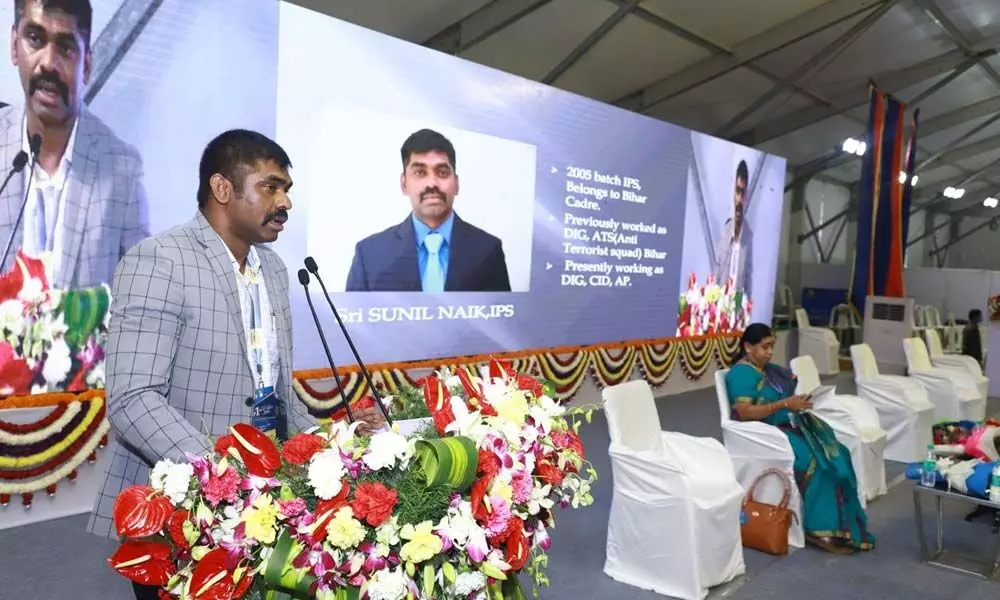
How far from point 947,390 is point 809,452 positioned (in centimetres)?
297

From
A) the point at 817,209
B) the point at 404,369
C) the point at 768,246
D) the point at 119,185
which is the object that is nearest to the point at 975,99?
the point at 817,209

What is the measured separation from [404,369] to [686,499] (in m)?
2.14

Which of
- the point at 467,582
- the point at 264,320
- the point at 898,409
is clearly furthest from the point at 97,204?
the point at 898,409

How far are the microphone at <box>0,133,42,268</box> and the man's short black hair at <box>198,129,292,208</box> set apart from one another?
1.96m

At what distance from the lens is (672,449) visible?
3320 mm

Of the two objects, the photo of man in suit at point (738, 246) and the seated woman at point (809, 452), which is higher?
the photo of man in suit at point (738, 246)

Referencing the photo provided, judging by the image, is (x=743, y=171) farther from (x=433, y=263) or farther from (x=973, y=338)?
(x=433, y=263)

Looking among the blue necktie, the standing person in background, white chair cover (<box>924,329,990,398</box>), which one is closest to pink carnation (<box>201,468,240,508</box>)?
the blue necktie

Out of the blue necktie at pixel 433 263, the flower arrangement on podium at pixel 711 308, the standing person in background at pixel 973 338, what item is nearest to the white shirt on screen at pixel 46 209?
the blue necktie at pixel 433 263

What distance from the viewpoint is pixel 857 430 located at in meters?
4.12

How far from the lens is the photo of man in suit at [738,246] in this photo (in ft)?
25.1

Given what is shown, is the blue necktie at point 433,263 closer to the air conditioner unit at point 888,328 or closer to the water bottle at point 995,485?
the water bottle at point 995,485

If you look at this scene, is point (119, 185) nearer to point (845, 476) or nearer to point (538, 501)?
point (538, 501)

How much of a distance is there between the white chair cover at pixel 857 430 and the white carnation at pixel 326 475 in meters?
3.50
